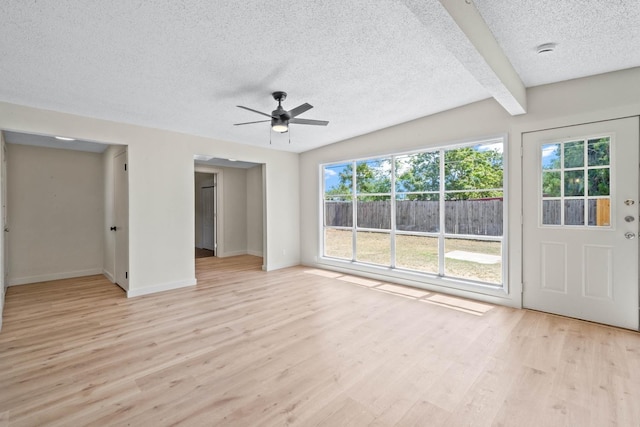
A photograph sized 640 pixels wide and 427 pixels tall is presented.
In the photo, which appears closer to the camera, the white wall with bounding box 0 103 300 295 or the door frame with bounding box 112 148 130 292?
the white wall with bounding box 0 103 300 295

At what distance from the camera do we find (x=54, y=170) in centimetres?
523

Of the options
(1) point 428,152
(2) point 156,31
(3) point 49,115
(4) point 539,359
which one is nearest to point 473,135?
(1) point 428,152

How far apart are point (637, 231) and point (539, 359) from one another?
1.81 metres

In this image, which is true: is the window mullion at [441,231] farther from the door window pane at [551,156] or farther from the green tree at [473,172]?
the door window pane at [551,156]

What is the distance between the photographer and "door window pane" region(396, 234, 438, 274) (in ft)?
15.3

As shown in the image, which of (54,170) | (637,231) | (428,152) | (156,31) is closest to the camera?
(156,31)

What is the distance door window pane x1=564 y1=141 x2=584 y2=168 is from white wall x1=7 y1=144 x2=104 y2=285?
24.7 ft

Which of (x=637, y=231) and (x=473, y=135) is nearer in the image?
(x=637, y=231)

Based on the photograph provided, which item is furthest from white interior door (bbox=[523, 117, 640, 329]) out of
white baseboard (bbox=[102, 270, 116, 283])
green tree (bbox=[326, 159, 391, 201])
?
white baseboard (bbox=[102, 270, 116, 283])

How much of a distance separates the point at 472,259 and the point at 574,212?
1.50 m

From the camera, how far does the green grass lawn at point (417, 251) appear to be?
430cm

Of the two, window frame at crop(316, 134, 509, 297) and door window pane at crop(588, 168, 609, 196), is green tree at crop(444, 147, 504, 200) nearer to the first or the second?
window frame at crop(316, 134, 509, 297)

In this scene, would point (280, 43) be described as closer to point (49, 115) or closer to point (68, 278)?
point (49, 115)

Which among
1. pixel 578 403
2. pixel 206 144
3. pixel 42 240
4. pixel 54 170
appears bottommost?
pixel 578 403
